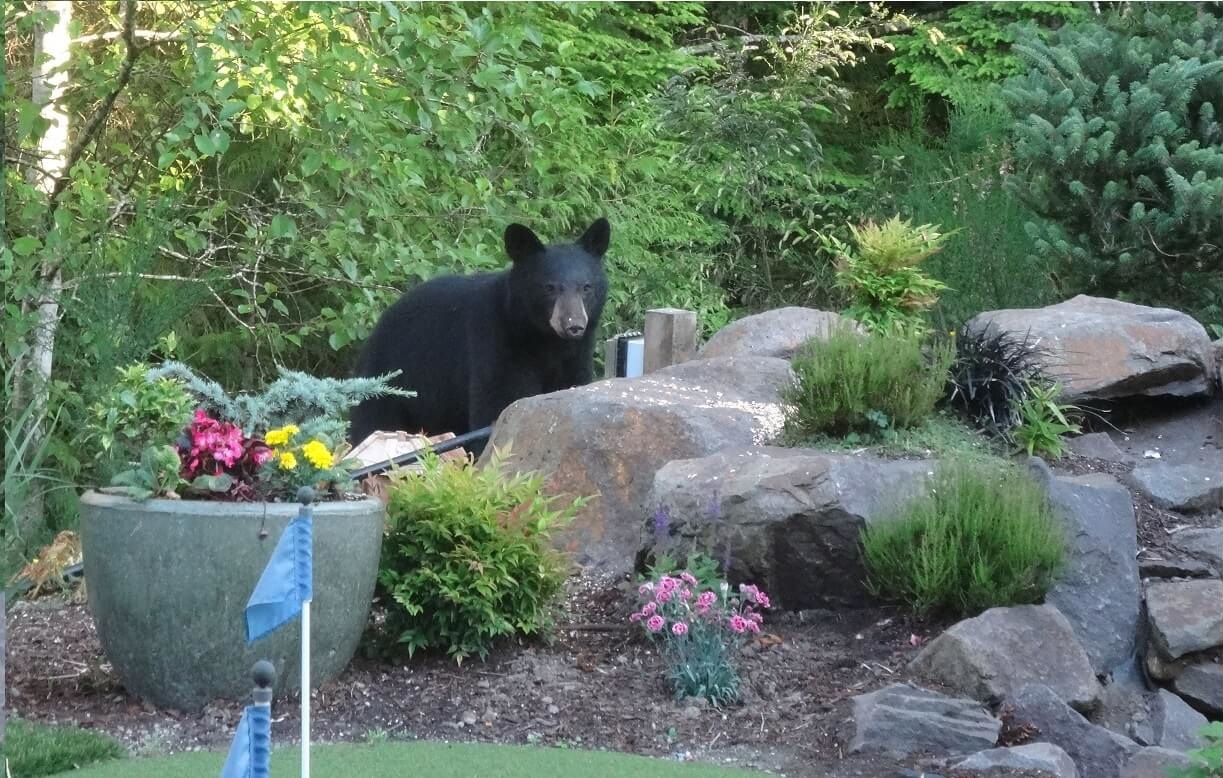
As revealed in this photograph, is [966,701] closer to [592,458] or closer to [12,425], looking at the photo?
[592,458]

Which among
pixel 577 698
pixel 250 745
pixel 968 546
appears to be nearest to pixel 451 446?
pixel 577 698

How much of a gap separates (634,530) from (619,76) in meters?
9.60

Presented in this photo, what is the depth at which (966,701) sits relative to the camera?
4.49 m

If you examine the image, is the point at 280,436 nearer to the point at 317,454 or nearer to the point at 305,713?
the point at 317,454

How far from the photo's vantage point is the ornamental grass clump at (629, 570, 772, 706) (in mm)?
4758

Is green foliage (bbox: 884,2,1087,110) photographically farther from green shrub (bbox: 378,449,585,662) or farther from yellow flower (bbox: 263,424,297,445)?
yellow flower (bbox: 263,424,297,445)

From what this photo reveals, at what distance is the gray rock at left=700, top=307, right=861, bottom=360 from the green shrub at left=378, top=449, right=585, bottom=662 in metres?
3.45

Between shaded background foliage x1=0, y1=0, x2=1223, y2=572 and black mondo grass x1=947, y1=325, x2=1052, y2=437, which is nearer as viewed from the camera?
black mondo grass x1=947, y1=325, x2=1052, y2=437

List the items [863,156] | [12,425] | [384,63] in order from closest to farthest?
1. [12,425]
2. [384,63]
3. [863,156]

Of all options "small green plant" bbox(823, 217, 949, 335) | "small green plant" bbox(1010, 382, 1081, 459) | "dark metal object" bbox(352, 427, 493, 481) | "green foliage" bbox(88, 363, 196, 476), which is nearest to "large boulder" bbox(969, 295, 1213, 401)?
"small green plant" bbox(823, 217, 949, 335)

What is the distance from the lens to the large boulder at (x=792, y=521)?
5387mm

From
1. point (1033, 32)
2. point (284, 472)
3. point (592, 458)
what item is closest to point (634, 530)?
point (592, 458)

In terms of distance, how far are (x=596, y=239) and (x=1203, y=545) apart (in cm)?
399

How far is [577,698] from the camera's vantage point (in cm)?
480
